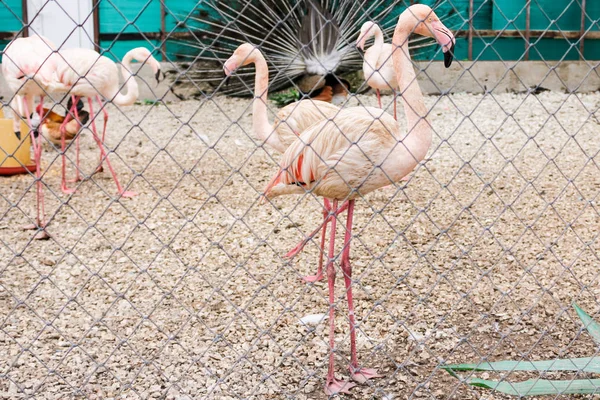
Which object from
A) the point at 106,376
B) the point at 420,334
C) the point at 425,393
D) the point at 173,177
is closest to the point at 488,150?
the point at 173,177

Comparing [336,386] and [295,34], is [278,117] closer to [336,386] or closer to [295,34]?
[336,386]

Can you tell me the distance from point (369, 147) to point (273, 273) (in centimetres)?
163

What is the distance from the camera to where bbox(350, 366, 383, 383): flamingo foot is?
3006 millimetres

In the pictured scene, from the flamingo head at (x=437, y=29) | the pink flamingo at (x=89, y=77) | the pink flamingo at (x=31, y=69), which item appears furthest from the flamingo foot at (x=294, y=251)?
the flamingo head at (x=437, y=29)

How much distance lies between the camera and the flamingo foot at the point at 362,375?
3006mm

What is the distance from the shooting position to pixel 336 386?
9.70ft

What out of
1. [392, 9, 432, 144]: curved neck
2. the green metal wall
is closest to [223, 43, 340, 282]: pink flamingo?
[392, 9, 432, 144]: curved neck

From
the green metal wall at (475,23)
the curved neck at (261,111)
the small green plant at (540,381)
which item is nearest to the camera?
the small green plant at (540,381)

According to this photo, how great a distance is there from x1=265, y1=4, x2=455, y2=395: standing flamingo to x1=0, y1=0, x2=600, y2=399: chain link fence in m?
0.10

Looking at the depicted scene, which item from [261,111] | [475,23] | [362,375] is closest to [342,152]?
[362,375]

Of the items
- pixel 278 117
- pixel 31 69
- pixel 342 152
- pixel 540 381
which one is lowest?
pixel 31 69

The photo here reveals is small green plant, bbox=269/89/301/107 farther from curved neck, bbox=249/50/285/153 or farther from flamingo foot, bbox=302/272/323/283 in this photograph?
flamingo foot, bbox=302/272/323/283

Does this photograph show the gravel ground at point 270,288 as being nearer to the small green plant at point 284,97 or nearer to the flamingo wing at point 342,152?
the flamingo wing at point 342,152

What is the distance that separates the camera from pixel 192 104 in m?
10.0
